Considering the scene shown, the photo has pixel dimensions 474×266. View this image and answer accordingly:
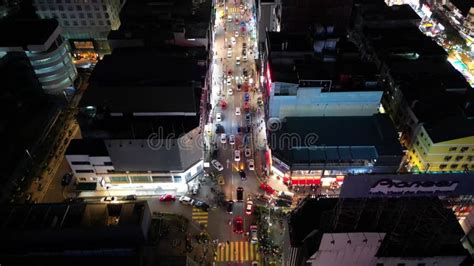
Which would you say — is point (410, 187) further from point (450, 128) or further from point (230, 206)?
point (230, 206)

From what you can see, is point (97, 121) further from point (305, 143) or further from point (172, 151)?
point (305, 143)

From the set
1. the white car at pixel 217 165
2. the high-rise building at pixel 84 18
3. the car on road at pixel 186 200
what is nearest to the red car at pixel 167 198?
the car on road at pixel 186 200

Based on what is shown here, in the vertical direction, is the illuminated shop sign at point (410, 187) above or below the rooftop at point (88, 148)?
above

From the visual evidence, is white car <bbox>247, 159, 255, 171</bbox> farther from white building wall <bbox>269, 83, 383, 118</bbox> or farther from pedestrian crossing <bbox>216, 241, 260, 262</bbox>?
pedestrian crossing <bbox>216, 241, 260, 262</bbox>

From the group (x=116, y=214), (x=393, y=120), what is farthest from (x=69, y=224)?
(x=393, y=120)

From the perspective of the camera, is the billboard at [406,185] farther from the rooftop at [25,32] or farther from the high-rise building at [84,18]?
the high-rise building at [84,18]

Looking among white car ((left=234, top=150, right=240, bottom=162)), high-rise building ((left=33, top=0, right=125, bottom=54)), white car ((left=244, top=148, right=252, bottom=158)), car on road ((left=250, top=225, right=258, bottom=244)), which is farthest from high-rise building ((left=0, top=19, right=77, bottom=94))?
car on road ((left=250, top=225, right=258, bottom=244))

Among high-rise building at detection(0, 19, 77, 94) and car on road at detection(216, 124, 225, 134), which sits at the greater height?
high-rise building at detection(0, 19, 77, 94)
